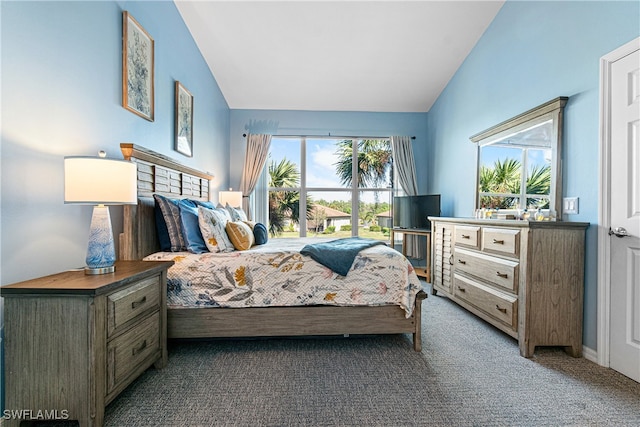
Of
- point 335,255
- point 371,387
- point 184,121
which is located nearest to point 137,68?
point 184,121

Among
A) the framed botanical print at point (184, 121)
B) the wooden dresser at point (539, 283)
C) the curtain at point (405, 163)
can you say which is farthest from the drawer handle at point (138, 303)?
the curtain at point (405, 163)

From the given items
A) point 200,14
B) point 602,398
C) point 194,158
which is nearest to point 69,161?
point 194,158

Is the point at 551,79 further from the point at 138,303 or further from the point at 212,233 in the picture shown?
the point at 138,303

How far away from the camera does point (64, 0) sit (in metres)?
1.68

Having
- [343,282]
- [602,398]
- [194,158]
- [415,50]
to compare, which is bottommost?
[602,398]

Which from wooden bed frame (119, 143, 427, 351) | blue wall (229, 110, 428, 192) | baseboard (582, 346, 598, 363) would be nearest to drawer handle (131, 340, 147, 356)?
wooden bed frame (119, 143, 427, 351)

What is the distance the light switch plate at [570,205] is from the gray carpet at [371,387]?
105cm

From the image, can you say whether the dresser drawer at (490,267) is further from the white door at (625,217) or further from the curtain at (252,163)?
the curtain at (252,163)

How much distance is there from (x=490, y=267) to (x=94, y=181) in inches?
112

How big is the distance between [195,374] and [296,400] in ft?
2.27

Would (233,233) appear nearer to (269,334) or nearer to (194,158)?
(269,334)

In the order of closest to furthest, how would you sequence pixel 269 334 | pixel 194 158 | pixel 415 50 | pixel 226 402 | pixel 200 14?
1. pixel 226 402
2. pixel 269 334
3. pixel 200 14
4. pixel 194 158
5. pixel 415 50

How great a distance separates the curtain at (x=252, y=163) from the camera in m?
5.05

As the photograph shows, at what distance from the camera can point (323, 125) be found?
5184 mm
